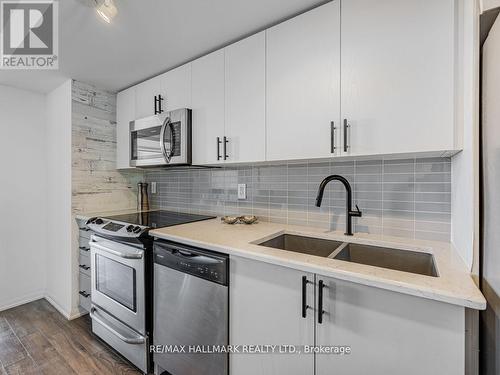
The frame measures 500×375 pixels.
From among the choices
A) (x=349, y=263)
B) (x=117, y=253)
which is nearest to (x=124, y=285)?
(x=117, y=253)

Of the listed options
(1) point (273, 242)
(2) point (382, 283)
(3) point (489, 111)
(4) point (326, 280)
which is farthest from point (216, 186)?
(3) point (489, 111)

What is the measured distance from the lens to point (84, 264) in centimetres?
226

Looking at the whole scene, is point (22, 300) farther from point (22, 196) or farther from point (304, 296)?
point (304, 296)

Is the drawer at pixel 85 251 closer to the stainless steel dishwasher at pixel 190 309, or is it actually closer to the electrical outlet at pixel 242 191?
the stainless steel dishwasher at pixel 190 309

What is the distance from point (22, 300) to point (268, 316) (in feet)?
9.46

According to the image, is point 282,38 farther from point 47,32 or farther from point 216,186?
point 47,32

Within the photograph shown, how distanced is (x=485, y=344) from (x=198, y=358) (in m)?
1.26

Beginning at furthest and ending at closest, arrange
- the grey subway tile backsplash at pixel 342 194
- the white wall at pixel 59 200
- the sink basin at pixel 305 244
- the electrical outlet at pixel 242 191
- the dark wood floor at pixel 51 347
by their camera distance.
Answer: the white wall at pixel 59 200 < the electrical outlet at pixel 242 191 < the dark wood floor at pixel 51 347 < the sink basin at pixel 305 244 < the grey subway tile backsplash at pixel 342 194

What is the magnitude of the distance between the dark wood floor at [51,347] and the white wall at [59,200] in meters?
0.19

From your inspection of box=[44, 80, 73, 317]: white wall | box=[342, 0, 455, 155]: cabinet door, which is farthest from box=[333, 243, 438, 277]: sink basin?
box=[44, 80, 73, 317]: white wall

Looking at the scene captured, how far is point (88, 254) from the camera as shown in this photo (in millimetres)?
2195

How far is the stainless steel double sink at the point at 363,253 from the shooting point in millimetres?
1204

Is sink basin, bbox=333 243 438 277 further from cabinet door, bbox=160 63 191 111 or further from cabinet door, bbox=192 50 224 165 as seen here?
cabinet door, bbox=160 63 191 111

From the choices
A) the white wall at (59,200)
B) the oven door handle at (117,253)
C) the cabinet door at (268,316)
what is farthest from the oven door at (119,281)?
the cabinet door at (268,316)
